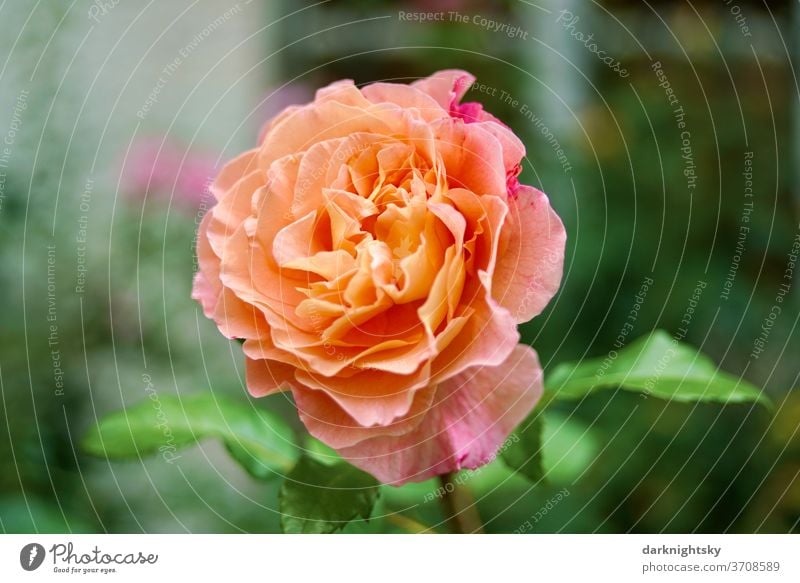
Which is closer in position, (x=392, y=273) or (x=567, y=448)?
(x=392, y=273)

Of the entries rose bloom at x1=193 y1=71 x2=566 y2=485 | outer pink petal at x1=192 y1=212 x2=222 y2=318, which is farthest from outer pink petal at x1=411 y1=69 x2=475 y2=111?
outer pink petal at x1=192 y1=212 x2=222 y2=318

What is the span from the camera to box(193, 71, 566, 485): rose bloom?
0.32 metres

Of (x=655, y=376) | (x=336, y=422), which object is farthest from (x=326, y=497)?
(x=655, y=376)

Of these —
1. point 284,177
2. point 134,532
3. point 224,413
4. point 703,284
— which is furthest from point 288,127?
point 703,284

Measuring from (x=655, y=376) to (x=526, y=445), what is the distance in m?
0.08

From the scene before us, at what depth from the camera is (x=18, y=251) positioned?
0.51 meters

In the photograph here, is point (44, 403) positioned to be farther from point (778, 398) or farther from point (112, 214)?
point (778, 398)

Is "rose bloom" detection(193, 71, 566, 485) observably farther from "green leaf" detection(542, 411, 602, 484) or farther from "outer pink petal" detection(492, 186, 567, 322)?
"green leaf" detection(542, 411, 602, 484)

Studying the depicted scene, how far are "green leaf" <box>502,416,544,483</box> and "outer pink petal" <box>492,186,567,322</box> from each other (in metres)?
0.06

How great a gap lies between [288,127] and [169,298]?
0.28 metres

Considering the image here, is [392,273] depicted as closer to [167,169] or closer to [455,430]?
[455,430]

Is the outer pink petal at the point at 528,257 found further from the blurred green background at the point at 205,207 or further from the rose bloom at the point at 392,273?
the blurred green background at the point at 205,207

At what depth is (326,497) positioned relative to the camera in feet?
1.18

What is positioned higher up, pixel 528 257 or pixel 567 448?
pixel 528 257
